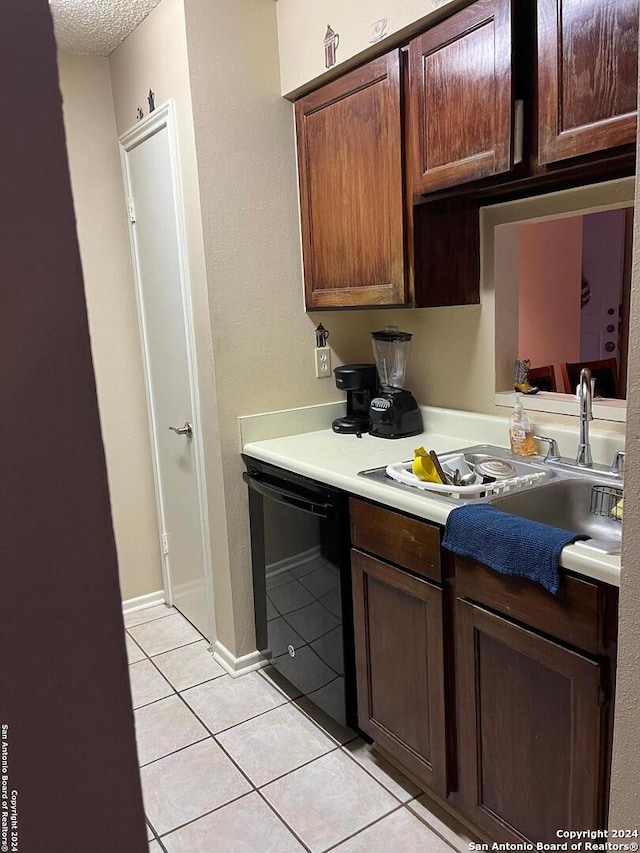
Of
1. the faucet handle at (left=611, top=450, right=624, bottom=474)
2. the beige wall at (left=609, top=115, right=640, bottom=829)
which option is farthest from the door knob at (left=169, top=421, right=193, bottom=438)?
the beige wall at (left=609, top=115, right=640, bottom=829)

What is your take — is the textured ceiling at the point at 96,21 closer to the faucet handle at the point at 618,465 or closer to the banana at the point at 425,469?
the banana at the point at 425,469

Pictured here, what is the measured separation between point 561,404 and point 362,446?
27.0 inches

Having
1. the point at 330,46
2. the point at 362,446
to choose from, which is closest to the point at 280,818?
the point at 362,446

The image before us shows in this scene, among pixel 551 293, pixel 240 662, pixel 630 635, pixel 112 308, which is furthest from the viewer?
pixel 112 308

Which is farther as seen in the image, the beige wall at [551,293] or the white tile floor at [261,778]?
the beige wall at [551,293]

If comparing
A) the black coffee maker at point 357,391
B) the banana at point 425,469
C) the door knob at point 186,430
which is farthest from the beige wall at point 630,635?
the door knob at point 186,430

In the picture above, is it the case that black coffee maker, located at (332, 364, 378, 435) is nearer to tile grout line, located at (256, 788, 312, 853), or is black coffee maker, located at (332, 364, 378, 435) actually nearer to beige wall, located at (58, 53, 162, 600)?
beige wall, located at (58, 53, 162, 600)

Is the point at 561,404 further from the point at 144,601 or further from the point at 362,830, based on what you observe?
the point at 144,601

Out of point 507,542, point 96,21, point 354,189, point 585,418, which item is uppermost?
point 96,21

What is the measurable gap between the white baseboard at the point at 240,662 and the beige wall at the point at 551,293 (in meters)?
→ 1.58

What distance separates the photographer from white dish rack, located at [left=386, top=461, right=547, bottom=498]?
1675mm

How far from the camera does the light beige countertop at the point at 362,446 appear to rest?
173 centimetres

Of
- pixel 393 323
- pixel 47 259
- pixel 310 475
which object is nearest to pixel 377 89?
pixel 393 323

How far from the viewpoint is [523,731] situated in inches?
56.8
